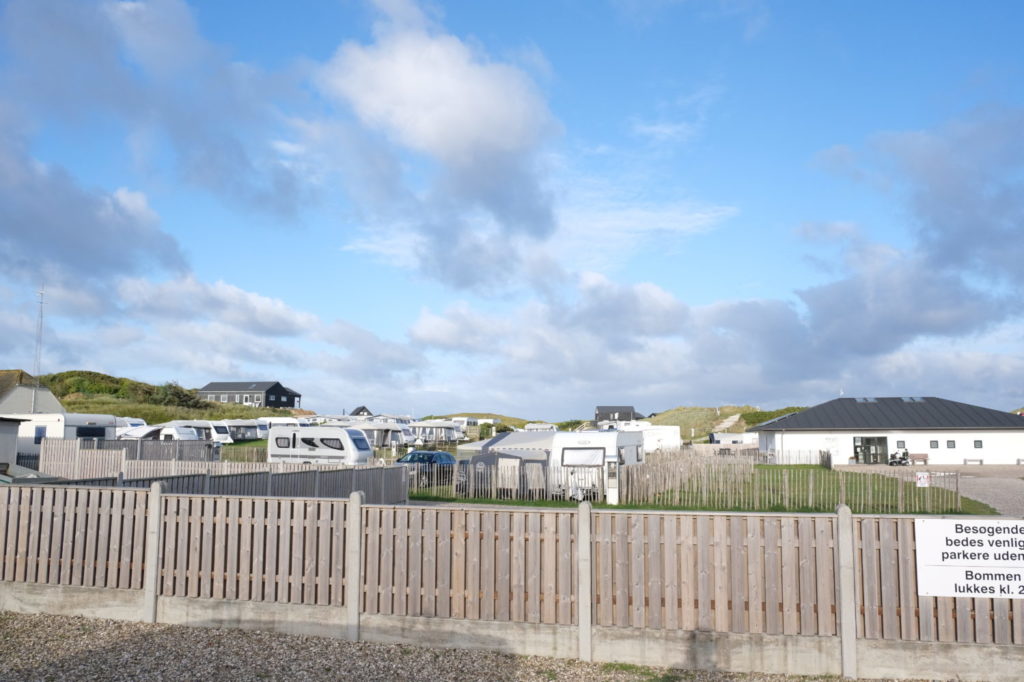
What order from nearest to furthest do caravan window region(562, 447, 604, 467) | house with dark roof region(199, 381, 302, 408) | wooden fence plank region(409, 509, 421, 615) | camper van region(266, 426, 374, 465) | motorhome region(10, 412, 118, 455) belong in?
wooden fence plank region(409, 509, 421, 615)
caravan window region(562, 447, 604, 467)
camper van region(266, 426, 374, 465)
motorhome region(10, 412, 118, 455)
house with dark roof region(199, 381, 302, 408)

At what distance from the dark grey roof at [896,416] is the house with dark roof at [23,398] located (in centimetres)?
4382

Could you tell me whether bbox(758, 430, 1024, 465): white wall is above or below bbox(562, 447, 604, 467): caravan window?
above

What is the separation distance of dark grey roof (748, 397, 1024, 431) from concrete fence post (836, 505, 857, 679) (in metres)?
43.2

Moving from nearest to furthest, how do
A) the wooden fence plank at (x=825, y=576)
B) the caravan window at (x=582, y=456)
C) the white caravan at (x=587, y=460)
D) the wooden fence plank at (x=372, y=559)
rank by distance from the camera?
the wooden fence plank at (x=825, y=576) < the wooden fence plank at (x=372, y=559) < the white caravan at (x=587, y=460) < the caravan window at (x=582, y=456)

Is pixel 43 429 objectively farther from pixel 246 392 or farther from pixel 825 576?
pixel 246 392

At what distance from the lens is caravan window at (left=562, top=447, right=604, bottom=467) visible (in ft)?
87.7

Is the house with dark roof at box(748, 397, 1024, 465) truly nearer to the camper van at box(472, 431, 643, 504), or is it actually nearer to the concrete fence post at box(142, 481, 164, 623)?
the camper van at box(472, 431, 643, 504)

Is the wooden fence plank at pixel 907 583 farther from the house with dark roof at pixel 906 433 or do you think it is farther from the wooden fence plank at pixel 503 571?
the house with dark roof at pixel 906 433

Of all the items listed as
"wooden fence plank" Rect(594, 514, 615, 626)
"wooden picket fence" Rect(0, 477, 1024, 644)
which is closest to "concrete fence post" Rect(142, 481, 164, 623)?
"wooden picket fence" Rect(0, 477, 1024, 644)

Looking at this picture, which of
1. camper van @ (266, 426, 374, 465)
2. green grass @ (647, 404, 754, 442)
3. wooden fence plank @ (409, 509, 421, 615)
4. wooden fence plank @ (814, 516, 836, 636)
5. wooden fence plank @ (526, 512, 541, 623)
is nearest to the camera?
wooden fence plank @ (814, 516, 836, 636)

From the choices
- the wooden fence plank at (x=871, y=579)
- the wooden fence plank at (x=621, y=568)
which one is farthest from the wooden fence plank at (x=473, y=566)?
the wooden fence plank at (x=871, y=579)

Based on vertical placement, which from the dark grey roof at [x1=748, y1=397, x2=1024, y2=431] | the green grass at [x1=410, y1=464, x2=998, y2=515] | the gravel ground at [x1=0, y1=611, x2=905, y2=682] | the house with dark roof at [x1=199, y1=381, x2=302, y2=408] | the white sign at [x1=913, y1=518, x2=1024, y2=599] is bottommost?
the gravel ground at [x1=0, y1=611, x2=905, y2=682]

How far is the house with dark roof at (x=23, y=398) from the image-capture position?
A: 47.0m

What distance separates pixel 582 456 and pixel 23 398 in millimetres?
37856
